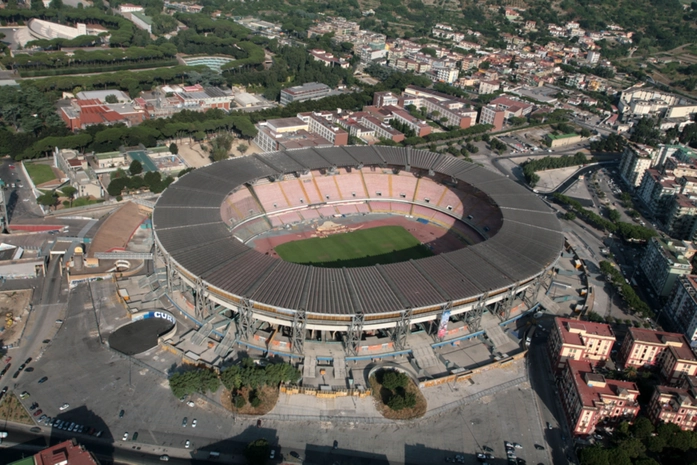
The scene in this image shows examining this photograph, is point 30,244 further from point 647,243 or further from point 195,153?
point 647,243

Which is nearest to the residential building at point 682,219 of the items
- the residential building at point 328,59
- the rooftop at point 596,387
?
the rooftop at point 596,387

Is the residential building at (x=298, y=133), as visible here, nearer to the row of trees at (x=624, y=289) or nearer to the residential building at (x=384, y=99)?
the residential building at (x=384, y=99)

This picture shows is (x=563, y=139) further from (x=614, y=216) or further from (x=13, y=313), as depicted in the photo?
(x=13, y=313)

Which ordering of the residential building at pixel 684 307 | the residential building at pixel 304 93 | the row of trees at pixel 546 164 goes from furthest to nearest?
the residential building at pixel 304 93 < the row of trees at pixel 546 164 < the residential building at pixel 684 307

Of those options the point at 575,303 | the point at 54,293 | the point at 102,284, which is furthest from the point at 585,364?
the point at 54,293

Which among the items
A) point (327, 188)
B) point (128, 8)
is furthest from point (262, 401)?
point (128, 8)

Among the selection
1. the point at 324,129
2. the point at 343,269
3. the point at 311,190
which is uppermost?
the point at 343,269

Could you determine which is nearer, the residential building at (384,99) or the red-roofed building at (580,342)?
the red-roofed building at (580,342)

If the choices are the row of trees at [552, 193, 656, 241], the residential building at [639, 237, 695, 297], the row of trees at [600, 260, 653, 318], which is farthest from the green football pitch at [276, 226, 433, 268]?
the residential building at [639, 237, 695, 297]
